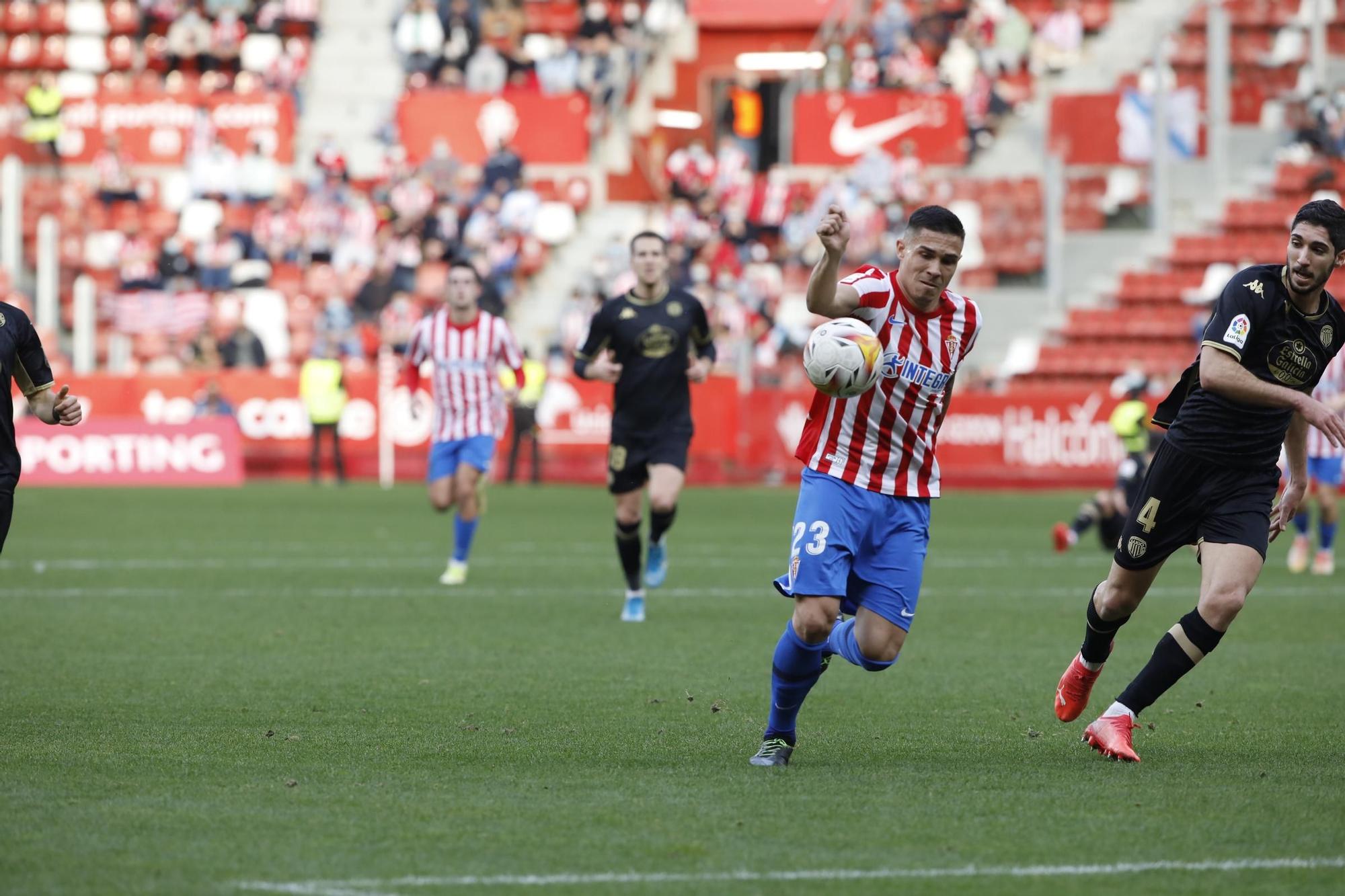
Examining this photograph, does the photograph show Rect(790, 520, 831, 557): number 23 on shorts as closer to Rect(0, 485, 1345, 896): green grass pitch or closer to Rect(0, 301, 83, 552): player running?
Rect(0, 485, 1345, 896): green grass pitch

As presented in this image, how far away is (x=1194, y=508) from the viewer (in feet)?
25.5

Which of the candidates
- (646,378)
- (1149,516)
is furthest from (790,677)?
(646,378)

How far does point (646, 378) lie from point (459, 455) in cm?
265

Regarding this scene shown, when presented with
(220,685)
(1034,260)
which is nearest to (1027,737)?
(220,685)

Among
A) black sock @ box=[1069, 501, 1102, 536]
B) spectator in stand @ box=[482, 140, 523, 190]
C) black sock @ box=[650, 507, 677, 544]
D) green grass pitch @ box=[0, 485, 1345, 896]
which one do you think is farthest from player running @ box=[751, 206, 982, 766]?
spectator in stand @ box=[482, 140, 523, 190]

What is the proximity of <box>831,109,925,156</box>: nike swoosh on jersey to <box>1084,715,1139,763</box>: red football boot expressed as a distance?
2416cm

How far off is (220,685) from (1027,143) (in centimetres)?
2139

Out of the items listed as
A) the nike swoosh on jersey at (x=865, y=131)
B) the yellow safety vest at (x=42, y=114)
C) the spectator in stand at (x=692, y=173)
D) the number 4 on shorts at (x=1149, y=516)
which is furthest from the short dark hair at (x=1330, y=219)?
the yellow safety vest at (x=42, y=114)

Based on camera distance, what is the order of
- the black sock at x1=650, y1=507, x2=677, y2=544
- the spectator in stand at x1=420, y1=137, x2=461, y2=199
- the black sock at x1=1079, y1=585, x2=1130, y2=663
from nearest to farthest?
the black sock at x1=1079, y1=585, x2=1130, y2=663
the black sock at x1=650, y1=507, x2=677, y2=544
the spectator in stand at x1=420, y1=137, x2=461, y2=199

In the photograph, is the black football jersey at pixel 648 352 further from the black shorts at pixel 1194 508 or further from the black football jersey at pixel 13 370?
the black shorts at pixel 1194 508

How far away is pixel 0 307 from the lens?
26.4 feet

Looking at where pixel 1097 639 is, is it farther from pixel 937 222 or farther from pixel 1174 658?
pixel 937 222

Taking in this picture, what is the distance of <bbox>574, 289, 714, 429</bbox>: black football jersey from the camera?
13.1 metres

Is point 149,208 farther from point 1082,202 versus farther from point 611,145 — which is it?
point 1082,202
